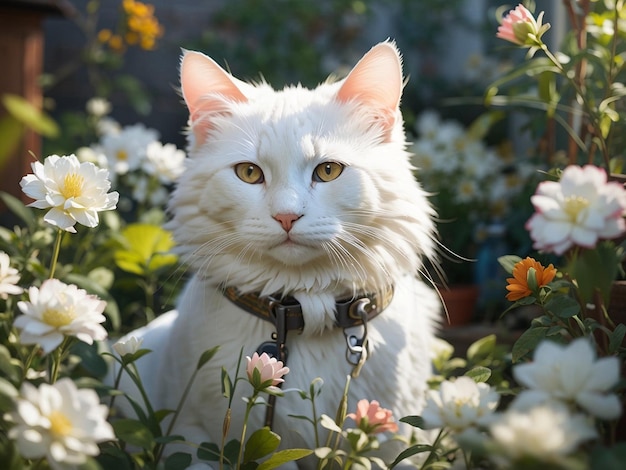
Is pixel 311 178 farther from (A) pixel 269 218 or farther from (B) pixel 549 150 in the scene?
(B) pixel 549 150

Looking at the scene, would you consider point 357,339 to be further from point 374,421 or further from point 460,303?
→ point 460,303

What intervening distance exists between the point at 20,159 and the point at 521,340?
2025 mm

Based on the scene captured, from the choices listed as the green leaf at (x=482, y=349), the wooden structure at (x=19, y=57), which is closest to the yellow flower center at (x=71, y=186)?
the green leaf at (x=482, y=349)

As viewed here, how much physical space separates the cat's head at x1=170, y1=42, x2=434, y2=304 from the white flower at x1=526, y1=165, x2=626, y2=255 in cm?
56

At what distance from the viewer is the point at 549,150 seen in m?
2.39

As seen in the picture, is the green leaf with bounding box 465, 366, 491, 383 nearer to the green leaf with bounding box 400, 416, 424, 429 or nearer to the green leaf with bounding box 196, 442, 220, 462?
the green leaf with bounding box 400, 416, 424, 429

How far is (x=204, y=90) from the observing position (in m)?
1.57

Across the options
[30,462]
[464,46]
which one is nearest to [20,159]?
[30,462]

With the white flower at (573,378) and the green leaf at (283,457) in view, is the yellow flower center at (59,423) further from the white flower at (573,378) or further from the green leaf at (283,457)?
the white flower at (573,378)

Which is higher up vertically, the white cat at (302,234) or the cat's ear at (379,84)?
the cat's ear at (379,84)

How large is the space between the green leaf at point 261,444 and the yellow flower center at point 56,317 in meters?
0.37

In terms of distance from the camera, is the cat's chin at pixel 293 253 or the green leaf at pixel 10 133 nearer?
the green leaf at pixel 10 133

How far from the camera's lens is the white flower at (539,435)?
69cm

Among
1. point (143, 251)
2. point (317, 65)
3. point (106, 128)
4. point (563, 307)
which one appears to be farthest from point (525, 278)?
point (317, 65)
